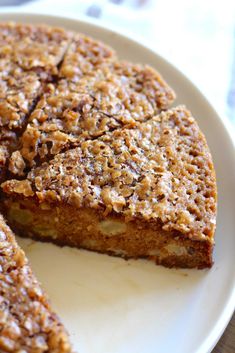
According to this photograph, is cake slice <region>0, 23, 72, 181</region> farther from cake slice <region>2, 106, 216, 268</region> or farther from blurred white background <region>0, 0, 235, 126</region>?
blurred white background <region>0, 0, 235, 126</region>

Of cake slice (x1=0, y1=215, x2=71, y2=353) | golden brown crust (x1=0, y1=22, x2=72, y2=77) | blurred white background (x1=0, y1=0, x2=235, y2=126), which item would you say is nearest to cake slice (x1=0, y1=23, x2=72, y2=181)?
golden brown crust (x1=0, y1=22, x2=72, y2=77)

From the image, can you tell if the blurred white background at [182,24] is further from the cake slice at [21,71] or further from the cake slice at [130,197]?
the cake slice at [130,197]

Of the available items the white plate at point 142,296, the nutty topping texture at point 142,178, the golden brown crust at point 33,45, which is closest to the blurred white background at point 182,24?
the golden brown crust at point 33,45

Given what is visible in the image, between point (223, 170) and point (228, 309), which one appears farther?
point (223, 170)

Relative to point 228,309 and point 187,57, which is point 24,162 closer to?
point 228,309

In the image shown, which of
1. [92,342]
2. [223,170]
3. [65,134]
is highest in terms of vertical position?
[223,170]

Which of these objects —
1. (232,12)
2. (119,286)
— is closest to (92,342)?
(119,286)

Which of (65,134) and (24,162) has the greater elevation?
(65,134)
